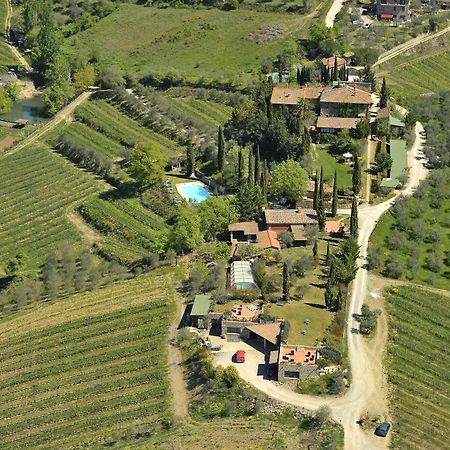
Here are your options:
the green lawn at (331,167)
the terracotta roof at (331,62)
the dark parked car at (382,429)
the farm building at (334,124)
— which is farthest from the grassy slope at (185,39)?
the dark parked car at (382,429)

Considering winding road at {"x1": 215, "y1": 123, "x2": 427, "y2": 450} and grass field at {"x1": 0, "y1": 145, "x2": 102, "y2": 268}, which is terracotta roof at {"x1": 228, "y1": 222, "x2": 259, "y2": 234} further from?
grass field at {"x1": 0, "y1": 145, "x2": 102, "y2": 268}

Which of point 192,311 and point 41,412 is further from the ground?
point 192,311

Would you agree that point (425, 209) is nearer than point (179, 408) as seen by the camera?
No

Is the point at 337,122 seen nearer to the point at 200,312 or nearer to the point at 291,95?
the point at 291,95

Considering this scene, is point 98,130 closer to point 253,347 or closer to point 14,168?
point 14,168

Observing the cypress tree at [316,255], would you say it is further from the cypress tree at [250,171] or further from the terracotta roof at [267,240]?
the cypress tree at [250,171]

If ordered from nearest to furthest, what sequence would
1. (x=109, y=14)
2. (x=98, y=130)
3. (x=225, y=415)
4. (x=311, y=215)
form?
(x=225, y=415), (x=311, y=215), (x=98, y=130), (x=109, y=14)

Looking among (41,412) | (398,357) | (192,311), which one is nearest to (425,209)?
(398,357)
